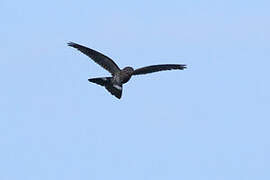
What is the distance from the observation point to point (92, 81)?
902 inches

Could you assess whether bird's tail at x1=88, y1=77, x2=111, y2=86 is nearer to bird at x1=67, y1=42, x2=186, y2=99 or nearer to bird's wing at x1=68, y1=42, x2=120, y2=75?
bird at x1=67, y1=42, x2=186, y2=99

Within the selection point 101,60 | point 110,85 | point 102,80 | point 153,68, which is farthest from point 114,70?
point 153,68

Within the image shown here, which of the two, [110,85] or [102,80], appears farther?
[102,80]

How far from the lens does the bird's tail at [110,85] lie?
870 inches

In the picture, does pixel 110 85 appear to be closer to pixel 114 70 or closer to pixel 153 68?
pixel 114 70

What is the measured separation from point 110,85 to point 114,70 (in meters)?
1.18

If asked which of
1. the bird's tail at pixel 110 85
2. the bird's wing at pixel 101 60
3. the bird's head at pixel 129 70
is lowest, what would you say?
the bird's tail at pixel 110 85

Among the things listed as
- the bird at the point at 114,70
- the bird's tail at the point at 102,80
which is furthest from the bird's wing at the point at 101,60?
the bird's tail at the point at 102,80

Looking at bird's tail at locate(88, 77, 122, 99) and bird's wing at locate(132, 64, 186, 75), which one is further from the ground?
bird's wing at locate(132, 64, 186, 75)

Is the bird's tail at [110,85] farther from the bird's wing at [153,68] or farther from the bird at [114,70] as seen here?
the bird's wing at [153,68]

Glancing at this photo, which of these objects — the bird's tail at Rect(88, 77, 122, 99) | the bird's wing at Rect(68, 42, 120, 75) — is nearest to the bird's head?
the bird's wing at Rect(68, 42, 120, 75)

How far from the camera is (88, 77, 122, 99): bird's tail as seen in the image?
22.1 meters

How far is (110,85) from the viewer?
22609 mm

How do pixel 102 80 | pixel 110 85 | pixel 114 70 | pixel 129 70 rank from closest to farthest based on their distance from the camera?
pixel 110 85 < pixel 129 70 < pixel 102 80 < pixel 114 70
